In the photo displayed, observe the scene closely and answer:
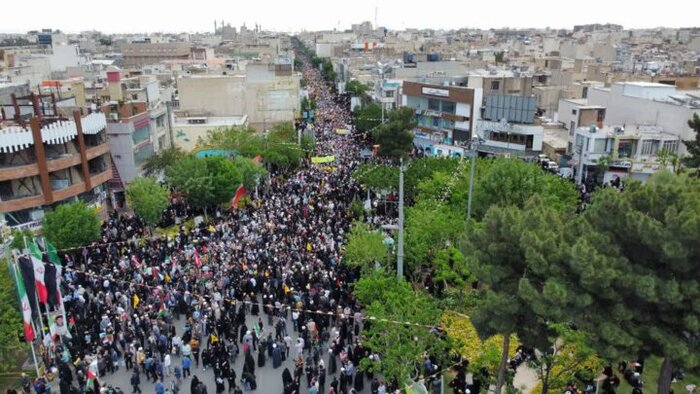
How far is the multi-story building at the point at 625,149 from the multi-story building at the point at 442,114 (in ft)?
35.6

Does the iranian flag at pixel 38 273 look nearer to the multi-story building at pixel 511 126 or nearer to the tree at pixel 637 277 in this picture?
the tree at pixel 637 277

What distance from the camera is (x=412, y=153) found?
51.8 metres

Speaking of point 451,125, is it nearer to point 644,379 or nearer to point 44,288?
point 644,379

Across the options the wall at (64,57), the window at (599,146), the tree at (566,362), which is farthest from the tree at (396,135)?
the wall at (64,57)

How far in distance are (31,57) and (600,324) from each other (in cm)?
7224

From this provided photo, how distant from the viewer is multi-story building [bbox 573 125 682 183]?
38938 mm

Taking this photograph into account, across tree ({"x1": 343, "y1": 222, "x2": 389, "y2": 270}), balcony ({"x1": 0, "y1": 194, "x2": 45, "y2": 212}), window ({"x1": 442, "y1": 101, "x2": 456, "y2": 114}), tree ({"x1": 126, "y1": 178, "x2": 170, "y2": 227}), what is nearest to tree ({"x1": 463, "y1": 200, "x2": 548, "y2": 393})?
tree ({"x1": 343, "y1": 222, "x2": 389, "y2": 270})

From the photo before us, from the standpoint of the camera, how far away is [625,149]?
3953cm

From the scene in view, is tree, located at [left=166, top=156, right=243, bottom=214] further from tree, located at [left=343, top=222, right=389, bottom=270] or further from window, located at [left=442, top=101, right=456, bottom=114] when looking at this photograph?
window, located at [left=442, top=101, right=456, bottom=114]

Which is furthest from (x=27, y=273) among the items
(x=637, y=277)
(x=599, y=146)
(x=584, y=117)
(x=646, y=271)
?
(x=584, y=117)

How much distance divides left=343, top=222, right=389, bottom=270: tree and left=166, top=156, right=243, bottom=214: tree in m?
12.5

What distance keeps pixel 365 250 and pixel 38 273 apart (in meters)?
11.5

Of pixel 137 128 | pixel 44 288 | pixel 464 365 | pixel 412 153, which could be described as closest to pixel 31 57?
pixel 137 128

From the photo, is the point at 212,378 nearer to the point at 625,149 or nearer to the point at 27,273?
the point at 27,273
